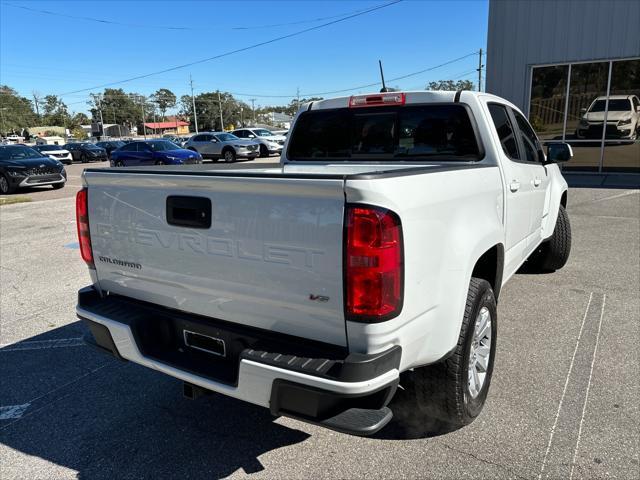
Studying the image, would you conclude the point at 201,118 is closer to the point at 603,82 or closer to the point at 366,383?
the point at 603,82

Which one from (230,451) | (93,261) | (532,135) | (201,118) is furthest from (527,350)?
(201,118)

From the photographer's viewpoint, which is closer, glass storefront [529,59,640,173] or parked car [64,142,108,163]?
glass storefront [529,59,640,173]

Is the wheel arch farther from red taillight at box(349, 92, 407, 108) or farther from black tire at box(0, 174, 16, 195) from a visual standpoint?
black tire at box(0, 174, 16, 195)

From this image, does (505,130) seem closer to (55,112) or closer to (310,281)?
(310,281)

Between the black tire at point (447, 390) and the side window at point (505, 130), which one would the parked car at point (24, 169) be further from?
the black tire at point (447, 390)

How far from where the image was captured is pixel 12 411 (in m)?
3.13

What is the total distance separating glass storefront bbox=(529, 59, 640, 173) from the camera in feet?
47.2

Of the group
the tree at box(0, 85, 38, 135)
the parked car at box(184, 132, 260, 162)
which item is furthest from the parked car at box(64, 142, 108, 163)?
the tree at box(0, 85, 38, 135)

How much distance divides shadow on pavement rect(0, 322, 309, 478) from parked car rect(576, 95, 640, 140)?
15724mm

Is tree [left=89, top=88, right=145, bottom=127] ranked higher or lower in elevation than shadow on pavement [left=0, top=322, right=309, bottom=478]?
higher

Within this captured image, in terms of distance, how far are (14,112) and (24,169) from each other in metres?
134

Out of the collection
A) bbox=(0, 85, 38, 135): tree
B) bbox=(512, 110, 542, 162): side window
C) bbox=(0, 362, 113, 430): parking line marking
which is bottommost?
bbox=(0, 362, 113, 430): parking line marking

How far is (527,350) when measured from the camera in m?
3.73

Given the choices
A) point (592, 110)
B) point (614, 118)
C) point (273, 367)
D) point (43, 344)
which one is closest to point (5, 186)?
point (43, 344)
